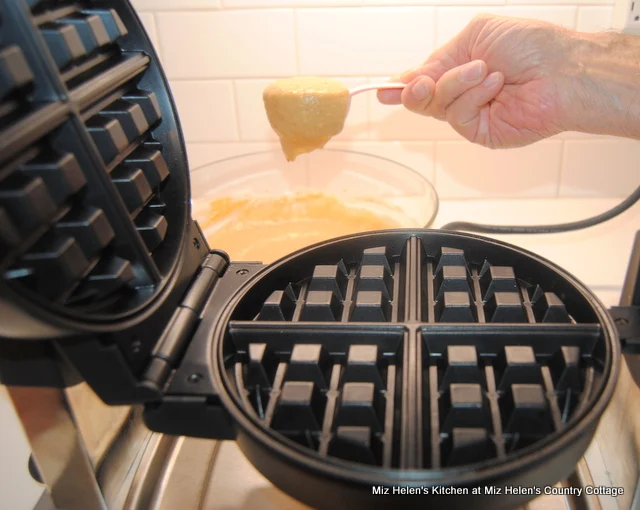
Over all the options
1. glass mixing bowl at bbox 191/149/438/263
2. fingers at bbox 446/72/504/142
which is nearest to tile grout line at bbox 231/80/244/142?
glass mixing bowl at bbox 191/149/438/263

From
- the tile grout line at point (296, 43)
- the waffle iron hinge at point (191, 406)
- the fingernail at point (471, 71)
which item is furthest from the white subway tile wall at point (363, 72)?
the waffle iron hinge at point (191, 406)

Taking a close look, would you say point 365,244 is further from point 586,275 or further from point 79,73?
point 586,275

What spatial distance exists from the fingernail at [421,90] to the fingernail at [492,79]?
0.10m

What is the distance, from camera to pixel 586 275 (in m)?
1.10

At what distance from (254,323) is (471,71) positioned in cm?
59

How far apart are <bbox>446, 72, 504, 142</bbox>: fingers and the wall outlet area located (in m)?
0.35

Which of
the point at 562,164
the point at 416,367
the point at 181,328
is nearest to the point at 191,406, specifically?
the point at 181,328

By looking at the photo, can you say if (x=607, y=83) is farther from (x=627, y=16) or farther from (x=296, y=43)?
(x=296, y=43)

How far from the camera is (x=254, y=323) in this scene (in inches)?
24.5

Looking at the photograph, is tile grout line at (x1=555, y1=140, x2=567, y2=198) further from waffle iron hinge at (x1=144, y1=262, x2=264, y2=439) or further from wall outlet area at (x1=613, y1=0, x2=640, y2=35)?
waffle iron hinge at (x1=144, y1=262, x2=264, y2=439)

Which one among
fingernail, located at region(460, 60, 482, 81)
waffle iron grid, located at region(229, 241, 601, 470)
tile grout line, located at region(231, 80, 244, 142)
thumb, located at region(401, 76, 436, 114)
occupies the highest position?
fingernail, located at region(460, 60, 482, 81)

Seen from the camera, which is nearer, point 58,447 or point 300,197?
point 58,447

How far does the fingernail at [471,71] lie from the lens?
0.93 metres

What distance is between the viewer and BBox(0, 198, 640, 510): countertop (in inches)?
26.4
